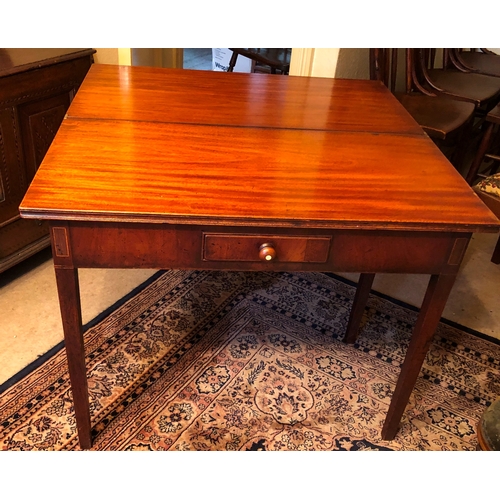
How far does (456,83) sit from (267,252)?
2.23 m

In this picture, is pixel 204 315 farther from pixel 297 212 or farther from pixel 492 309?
pixel 492 309

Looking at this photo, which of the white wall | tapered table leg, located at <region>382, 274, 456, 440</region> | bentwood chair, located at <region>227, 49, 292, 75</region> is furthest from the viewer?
bentwood chair, located at <region>227, 49, 292, 75</region>

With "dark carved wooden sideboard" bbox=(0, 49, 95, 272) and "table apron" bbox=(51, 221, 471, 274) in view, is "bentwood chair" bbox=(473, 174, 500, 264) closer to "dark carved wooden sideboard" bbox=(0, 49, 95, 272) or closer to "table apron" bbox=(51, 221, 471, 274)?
"table apron" bbox=(51, 221, 471, 274)

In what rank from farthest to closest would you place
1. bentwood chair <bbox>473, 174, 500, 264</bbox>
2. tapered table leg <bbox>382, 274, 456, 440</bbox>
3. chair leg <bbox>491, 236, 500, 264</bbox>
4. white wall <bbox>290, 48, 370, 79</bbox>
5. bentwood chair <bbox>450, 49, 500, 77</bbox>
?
bentwood chair <bbox>450, 49, 500, 77</bbox> → chair leg <bbox>491, 236, 500, 264</bbox> → white wall <bbox>290, 48, 370, 79</bbox> → bentwood chair <bbox>473, 174, 500, 264</bbox> → tapered table leg <bbox>382, 274, 456, 440</bbox>

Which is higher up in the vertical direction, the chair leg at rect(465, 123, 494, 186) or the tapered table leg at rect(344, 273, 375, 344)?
the chair leg at rect(465, 123, 494, 186)

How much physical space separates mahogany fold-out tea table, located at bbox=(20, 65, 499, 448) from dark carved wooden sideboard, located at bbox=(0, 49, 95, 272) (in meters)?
0.43

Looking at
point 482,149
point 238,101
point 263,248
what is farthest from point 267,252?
point 482,149

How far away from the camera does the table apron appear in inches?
41.4

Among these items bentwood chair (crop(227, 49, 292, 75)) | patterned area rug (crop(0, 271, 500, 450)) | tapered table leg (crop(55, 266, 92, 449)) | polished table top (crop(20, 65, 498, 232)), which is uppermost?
polished table top (crop(20, 65, 498, 232))

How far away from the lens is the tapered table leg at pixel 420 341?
1.22m

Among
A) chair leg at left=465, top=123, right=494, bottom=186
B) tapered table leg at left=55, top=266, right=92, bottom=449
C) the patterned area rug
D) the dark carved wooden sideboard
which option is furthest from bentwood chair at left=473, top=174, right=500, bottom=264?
the dark carved wooden sideboard

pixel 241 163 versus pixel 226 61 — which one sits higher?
pixel 241 163

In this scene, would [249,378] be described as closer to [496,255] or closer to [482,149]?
[496,255]

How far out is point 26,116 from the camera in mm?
1811
